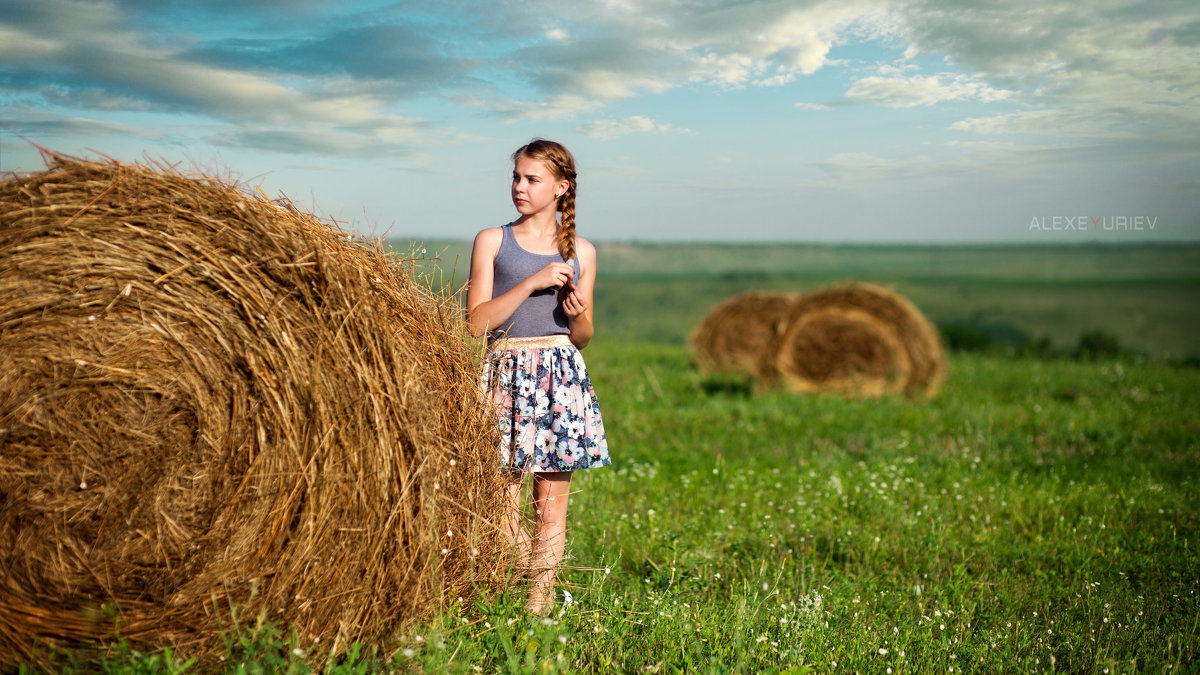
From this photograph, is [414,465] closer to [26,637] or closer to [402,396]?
[402,396]

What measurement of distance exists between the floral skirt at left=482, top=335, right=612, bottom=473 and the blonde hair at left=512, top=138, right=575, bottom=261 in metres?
0.57

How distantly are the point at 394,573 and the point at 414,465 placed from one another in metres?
0.43

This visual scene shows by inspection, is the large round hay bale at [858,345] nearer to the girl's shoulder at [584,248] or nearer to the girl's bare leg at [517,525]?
the girl's shoulder at [584,248]

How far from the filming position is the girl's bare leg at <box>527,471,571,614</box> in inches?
161

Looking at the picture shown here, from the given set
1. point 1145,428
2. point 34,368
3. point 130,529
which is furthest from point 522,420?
point 1145,428

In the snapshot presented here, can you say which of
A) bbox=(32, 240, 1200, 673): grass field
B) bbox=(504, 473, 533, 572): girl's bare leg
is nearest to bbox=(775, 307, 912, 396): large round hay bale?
bbox=(32, 240, 1200, 673): grass field

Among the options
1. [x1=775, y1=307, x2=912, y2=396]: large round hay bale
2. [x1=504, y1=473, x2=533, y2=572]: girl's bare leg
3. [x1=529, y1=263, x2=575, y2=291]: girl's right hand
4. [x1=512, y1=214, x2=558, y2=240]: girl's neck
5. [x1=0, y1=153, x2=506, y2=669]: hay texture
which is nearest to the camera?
[x1=0, y1=153, x2=506, y2=669]: hay texture

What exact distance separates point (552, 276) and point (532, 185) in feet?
1.86

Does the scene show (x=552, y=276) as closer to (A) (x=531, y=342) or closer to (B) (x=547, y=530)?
(A) (x=531, y=342)

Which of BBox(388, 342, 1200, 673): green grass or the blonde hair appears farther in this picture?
the blonde hair

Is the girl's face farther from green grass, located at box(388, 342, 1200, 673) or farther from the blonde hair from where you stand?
green grass, located at box(388, 342, 1200, 673)

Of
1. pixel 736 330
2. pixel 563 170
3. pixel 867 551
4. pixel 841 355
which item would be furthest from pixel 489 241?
pixel 736 330

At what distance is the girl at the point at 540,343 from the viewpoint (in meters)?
4.05

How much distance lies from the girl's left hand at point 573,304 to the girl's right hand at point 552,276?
0.44ft
